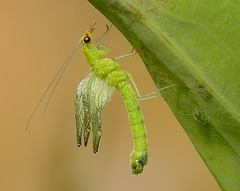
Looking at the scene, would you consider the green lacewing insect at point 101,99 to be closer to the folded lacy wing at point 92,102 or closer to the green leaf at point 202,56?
the folded lacy wing at point 92,102

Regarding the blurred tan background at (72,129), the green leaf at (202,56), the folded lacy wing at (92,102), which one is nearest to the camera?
the green leaf at (202,56)

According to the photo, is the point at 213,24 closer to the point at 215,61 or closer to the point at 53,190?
the point at 215,61

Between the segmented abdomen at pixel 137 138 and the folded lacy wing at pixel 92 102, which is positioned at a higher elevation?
the folded lacy wing at pixel 92 102

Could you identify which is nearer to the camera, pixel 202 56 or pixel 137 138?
pixel 202 56

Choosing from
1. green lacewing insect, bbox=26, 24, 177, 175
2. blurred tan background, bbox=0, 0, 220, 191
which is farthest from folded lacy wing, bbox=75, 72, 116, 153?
blurred tan background, bbox=0, 0, 220, 191

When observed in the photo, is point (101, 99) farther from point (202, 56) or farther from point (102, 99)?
point (202, 56)

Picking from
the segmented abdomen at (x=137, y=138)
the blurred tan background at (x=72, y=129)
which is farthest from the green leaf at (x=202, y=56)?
the blurred tan background at (x=72, y=129)

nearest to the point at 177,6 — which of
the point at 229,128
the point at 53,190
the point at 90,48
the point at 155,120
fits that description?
the point at 229,128

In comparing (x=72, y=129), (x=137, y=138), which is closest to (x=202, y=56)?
(x=137, y=138)
